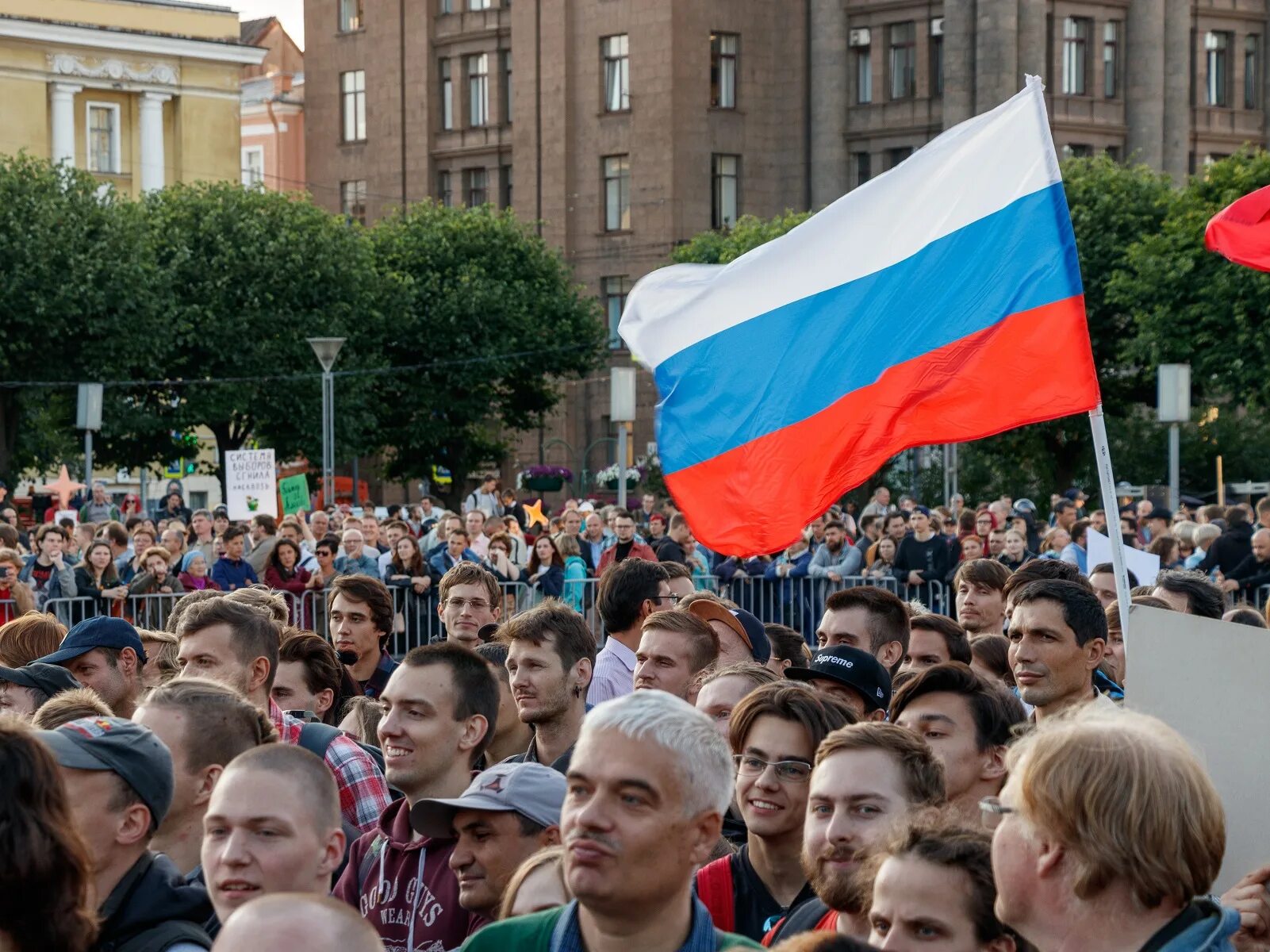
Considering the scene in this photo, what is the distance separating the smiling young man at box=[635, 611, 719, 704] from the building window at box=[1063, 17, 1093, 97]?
2287 inches

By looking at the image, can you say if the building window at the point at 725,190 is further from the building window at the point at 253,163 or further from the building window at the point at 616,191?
the building window at the point at 253,163

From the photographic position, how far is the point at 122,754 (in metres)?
5.01

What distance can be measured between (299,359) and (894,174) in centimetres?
3937

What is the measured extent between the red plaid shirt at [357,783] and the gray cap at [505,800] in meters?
1.18

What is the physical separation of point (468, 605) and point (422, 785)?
4235 mm

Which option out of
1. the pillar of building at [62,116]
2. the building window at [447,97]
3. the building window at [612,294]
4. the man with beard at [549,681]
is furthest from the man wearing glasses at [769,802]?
the building window at [447,97]

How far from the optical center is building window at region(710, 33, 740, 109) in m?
63.3

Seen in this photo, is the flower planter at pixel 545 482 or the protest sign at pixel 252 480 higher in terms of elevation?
the protest sign at pixel 252 480

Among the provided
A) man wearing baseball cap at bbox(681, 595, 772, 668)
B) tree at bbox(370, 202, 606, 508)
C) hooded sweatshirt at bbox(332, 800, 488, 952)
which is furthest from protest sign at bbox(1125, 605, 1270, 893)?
tree at bbox(370, 202, 606, 508)

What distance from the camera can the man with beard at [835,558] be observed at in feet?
67.5

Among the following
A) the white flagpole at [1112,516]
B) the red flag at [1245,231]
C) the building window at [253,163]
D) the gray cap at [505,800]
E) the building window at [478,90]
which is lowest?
the gray cap at [505,800]

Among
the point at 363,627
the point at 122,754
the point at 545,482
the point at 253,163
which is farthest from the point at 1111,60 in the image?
the point at 122,754

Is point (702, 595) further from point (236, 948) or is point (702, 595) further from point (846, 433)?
point (236, 948)

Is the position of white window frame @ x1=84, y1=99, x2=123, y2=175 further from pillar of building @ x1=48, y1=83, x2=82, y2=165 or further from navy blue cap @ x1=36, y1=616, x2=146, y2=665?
navy blue cap @ x1=36, y1=616, x2=146, y2=665
